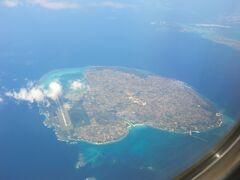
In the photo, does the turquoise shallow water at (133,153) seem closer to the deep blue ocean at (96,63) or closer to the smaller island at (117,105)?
the deep blue ocean at (96,63)

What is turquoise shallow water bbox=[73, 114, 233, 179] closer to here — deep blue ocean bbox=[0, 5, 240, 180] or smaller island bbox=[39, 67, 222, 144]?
deep blue ocean bbox=[0, 5, 240, 180]

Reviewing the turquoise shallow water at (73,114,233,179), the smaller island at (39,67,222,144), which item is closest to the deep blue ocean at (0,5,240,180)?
the turquoise shallow water at (73,114,233,179)

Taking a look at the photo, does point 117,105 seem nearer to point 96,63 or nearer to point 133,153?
point 133,153

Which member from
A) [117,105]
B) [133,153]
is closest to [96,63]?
[117,105]

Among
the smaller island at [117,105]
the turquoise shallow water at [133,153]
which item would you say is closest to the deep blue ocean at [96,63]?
the turquoise shallow water at [133,153]

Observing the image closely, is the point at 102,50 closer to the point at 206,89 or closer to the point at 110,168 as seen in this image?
the point at 206,89

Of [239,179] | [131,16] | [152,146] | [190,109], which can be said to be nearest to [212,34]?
[131,16]
